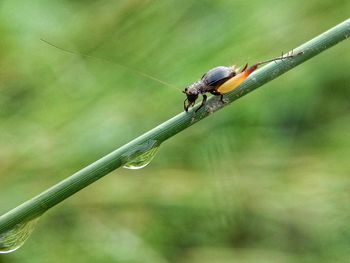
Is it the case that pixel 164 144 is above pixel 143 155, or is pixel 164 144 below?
above

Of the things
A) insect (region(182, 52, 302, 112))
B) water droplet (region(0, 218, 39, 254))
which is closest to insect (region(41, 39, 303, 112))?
insect (region(182, 52, 302, 112))

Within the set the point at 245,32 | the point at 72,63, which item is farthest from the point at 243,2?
the point at 72,63

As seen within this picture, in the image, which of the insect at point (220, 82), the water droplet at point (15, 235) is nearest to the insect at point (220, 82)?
the insect at point (220, 82)

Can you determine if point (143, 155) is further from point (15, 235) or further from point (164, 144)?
point (164, 144)

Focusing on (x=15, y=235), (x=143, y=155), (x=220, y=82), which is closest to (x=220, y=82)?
(x=220, y=82)

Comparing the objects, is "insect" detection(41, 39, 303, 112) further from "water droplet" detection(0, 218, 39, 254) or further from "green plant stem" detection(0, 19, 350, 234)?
"water droplet" detection(0, 218, 39, 254)

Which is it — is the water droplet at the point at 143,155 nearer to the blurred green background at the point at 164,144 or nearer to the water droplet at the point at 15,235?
the water droplet at the point at 15,235
